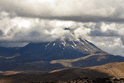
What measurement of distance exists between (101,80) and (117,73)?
2152 inches

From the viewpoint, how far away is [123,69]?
180000mm

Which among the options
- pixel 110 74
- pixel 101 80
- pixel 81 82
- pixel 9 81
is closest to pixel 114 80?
pixel 101 80

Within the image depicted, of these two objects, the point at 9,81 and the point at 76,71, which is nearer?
the point at 9,81

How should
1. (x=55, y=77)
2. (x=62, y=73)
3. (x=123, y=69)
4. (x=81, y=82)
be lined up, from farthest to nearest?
(x=123, y=69) → (x=62, y=73) → (x=55, y=77) → (x=81, y=82)

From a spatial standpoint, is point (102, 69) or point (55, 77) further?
point (102, 69)

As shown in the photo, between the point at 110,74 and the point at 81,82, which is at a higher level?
the point at 81,82

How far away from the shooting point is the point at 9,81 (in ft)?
460

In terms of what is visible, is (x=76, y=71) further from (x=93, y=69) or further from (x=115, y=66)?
(x=115, y=66)

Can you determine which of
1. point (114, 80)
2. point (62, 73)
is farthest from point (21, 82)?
point (114, 80)

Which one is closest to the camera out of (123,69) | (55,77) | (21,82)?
(21,82)

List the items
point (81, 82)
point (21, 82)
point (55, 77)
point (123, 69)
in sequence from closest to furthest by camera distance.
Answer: point (81, 82) → point (21, 82) → point (55, 77) → point (123, 69)

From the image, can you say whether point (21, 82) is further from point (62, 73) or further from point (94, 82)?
point (94, 82)

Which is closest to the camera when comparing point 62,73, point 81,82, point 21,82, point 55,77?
point 81,82

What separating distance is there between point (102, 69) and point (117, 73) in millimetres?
15525
